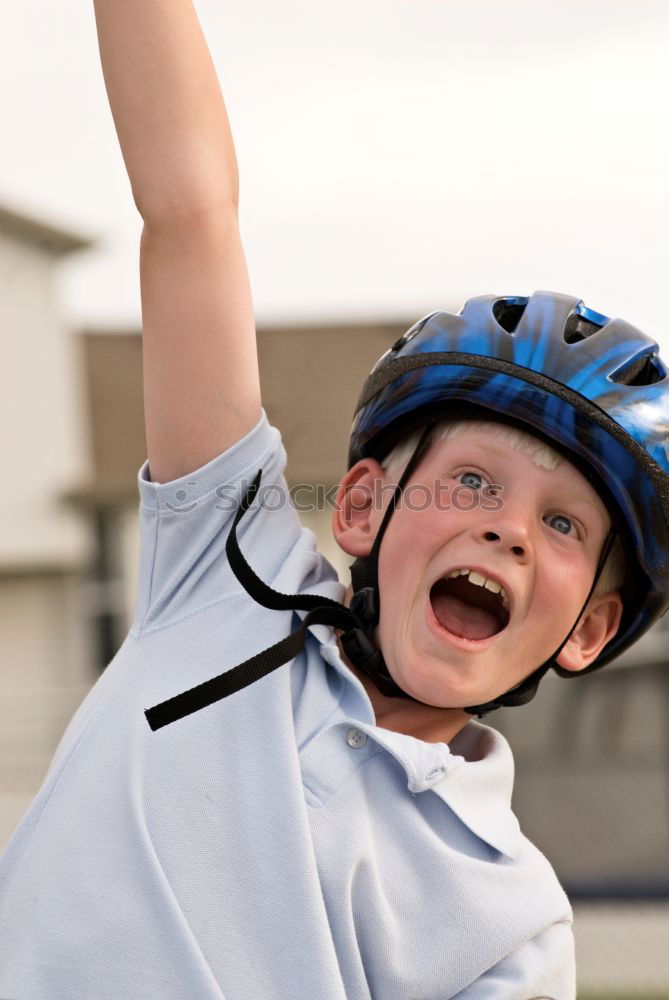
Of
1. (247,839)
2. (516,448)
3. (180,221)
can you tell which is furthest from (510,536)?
(180,221)

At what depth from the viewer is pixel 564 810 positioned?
715 cm

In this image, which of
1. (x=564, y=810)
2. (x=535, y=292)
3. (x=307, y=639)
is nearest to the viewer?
(x=307, y=639)

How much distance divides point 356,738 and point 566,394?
0.75 metres

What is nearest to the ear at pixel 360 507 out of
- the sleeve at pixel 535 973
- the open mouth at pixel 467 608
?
the open mouth at pixel 467 608

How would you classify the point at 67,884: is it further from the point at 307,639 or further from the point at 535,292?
the point at 535,292

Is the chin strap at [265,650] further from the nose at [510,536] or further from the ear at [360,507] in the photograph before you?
the nose at [510,536]

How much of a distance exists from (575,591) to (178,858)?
84 cm

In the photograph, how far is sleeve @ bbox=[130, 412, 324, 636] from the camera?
212 cm

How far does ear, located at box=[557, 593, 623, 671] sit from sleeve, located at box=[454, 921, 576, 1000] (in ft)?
1.61

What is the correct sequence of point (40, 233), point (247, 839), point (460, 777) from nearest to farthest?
point (247, 839) < point (460, 777) < point (40, 233)

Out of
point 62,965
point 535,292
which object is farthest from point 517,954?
point 535,292

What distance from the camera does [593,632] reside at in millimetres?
2400

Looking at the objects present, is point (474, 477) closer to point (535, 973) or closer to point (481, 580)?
point (481, 580)

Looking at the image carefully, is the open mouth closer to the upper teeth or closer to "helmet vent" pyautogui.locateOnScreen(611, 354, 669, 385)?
the upper teeth
